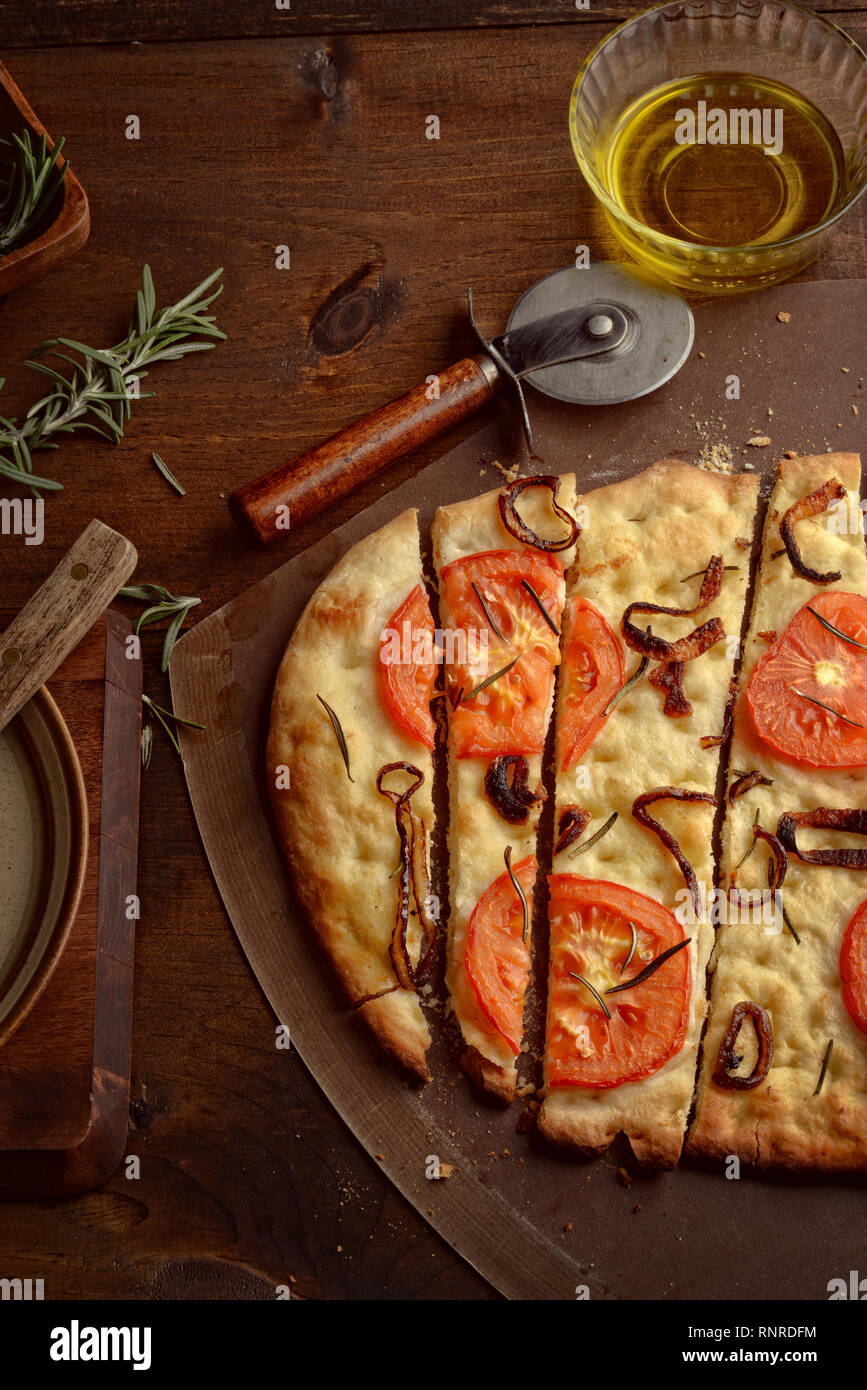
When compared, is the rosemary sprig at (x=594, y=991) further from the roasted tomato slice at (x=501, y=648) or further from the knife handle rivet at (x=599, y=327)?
the knife handle rivet at (x=599, y=327)

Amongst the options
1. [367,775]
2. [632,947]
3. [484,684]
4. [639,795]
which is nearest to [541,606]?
[484,684]

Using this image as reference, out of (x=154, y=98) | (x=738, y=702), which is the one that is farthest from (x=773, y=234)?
(x=154, y=98)

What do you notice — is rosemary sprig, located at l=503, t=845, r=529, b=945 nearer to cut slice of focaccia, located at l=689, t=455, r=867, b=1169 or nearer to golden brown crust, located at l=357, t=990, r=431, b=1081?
golden brown crust, located at l=357, t=990, r=431, b=1081

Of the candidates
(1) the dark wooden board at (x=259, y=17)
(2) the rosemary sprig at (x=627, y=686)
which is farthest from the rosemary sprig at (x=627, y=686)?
(1) the dark wooden board at (x=259, y=17)

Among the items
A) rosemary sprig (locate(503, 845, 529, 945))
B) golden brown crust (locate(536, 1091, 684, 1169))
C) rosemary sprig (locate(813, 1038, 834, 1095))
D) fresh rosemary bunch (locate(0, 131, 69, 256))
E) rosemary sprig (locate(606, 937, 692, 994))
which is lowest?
golden brown crust (locate(536, 1091, 684, 1169))

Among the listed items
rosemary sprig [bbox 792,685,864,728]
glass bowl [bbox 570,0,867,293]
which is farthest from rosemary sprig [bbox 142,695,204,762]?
glass bowl [bbox 570,0,867,293]

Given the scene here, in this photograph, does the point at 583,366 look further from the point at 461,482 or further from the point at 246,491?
the point at 246,491

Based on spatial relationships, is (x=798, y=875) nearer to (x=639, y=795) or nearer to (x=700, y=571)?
(x=639, y=795)
